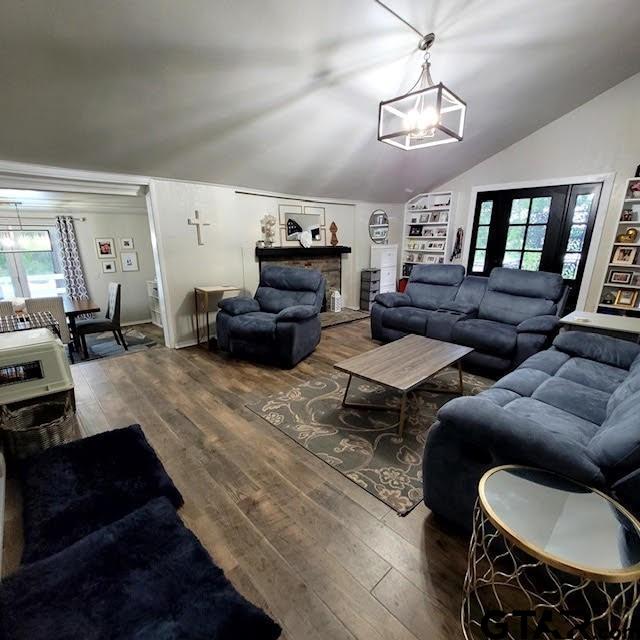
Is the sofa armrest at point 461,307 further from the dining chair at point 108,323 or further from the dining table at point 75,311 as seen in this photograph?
the dining table at point 75,311

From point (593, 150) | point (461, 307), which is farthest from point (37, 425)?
point (593, 150)

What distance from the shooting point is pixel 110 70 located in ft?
7.16

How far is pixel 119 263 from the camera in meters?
5.87

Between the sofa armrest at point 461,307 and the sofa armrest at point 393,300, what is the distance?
1.49 feet

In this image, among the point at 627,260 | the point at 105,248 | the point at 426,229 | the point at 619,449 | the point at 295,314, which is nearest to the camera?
the point at 619,449

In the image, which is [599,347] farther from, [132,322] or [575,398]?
[132,322]

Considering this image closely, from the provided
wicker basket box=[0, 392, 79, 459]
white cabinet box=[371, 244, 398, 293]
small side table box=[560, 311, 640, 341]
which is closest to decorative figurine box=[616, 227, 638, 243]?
small side table box=[560, 311, 640, 341]

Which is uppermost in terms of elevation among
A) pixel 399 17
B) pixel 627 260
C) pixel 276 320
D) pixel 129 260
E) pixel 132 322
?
pixel 399 17

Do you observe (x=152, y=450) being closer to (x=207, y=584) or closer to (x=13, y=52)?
(x=207, y=584)

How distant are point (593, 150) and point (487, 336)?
3156mm

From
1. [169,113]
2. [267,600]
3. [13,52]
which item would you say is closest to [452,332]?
[267,600]

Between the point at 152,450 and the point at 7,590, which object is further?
the point at 152,450

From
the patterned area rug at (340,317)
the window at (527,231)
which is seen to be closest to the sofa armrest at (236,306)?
the patterned area rug at (340,317)

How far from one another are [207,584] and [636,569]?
1.33 meters
